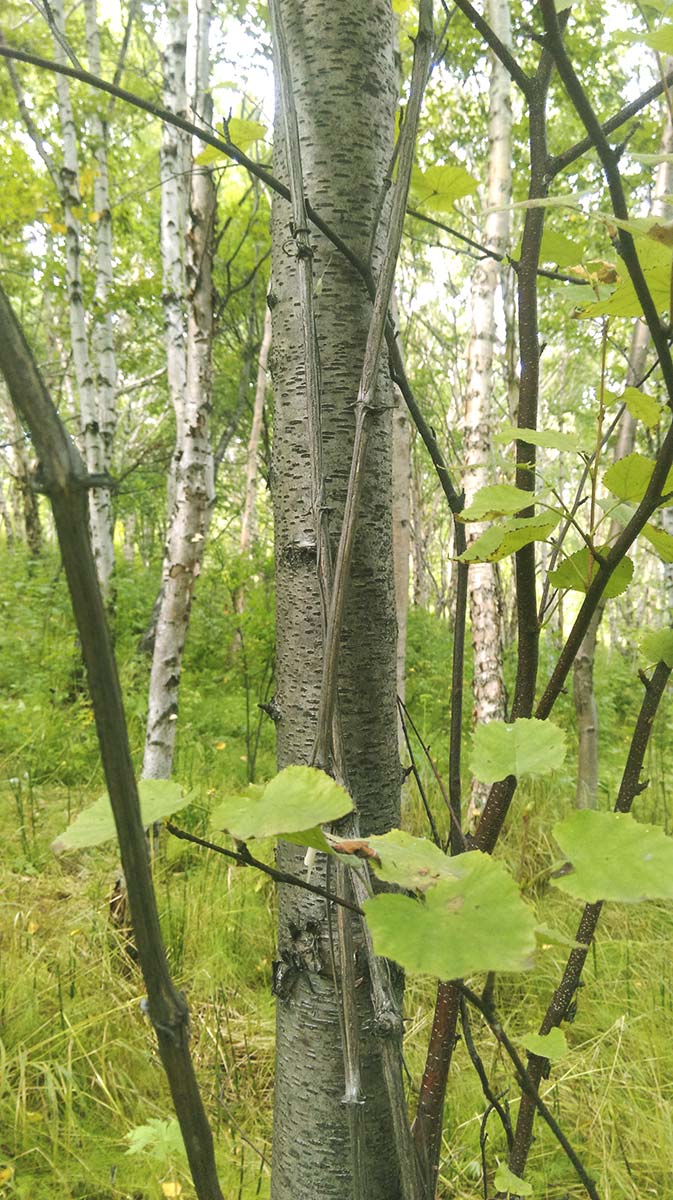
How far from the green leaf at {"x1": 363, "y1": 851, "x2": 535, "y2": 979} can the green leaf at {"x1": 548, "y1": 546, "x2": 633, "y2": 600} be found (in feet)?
0.95

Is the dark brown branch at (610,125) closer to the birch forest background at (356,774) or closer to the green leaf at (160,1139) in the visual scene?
the birch forest background at (356,774)

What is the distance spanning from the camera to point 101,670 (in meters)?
0.23

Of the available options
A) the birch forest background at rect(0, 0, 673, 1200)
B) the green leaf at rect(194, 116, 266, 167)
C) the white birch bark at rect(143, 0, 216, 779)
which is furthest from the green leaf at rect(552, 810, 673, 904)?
the white birch bark at rect(143, 0, 216, 779)

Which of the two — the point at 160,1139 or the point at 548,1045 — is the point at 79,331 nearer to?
the point at 160,1139

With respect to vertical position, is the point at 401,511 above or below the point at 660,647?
above

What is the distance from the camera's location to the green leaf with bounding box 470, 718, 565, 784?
54cm

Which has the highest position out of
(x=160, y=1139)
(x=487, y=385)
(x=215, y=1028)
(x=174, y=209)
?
(x=174, y=209)

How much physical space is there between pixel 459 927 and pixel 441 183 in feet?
2.31

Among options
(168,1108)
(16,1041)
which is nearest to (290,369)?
(168,1108)

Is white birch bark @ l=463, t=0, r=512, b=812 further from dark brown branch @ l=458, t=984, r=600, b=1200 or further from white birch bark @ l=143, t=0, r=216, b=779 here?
dark brown branch @ l=458, t=984, r=600, b=1200

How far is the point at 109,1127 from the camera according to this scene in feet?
6.10

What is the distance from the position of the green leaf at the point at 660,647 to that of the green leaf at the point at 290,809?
446 millimetres

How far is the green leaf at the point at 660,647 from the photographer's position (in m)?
0.68

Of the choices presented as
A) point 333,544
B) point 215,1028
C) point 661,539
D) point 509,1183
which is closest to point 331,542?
point 333,544
